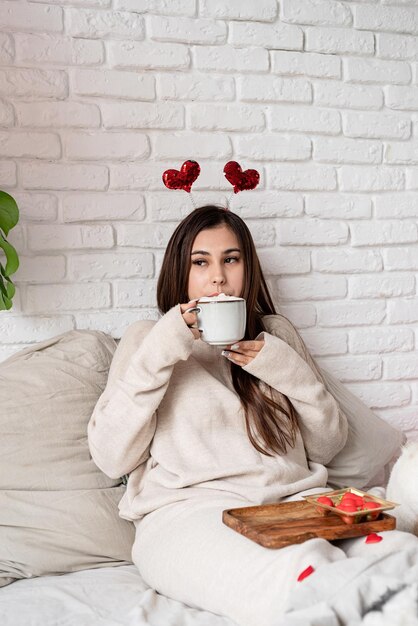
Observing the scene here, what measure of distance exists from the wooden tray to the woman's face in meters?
0.56

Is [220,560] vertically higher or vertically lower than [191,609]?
→ higher

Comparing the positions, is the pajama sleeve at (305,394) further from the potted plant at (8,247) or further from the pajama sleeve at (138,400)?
the potted plant at (8,247)

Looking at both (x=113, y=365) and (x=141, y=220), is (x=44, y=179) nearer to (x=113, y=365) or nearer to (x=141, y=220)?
(x=141, y=220)

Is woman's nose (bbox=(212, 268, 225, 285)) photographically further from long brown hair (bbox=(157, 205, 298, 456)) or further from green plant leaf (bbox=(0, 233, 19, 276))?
green plant leaf (bbox=(0, 233, 19, 276))

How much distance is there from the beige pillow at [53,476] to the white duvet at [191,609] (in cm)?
5

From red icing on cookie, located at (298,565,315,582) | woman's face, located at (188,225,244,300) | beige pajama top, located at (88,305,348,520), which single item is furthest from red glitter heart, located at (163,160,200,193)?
red icing on cookie, located at (298,565,315,582)

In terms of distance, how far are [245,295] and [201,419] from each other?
330 millimetres

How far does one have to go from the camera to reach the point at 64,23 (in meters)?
1.94

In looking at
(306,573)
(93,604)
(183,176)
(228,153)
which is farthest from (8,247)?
(306,573)

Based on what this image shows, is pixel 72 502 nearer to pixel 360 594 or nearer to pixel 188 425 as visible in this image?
pixel 188 425

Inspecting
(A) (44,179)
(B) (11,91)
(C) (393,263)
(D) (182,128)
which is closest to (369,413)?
(C) (393,263)

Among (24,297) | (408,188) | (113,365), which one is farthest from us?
(408,188)

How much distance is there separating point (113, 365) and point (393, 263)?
94 centimetres

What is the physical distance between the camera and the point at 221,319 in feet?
5.08
